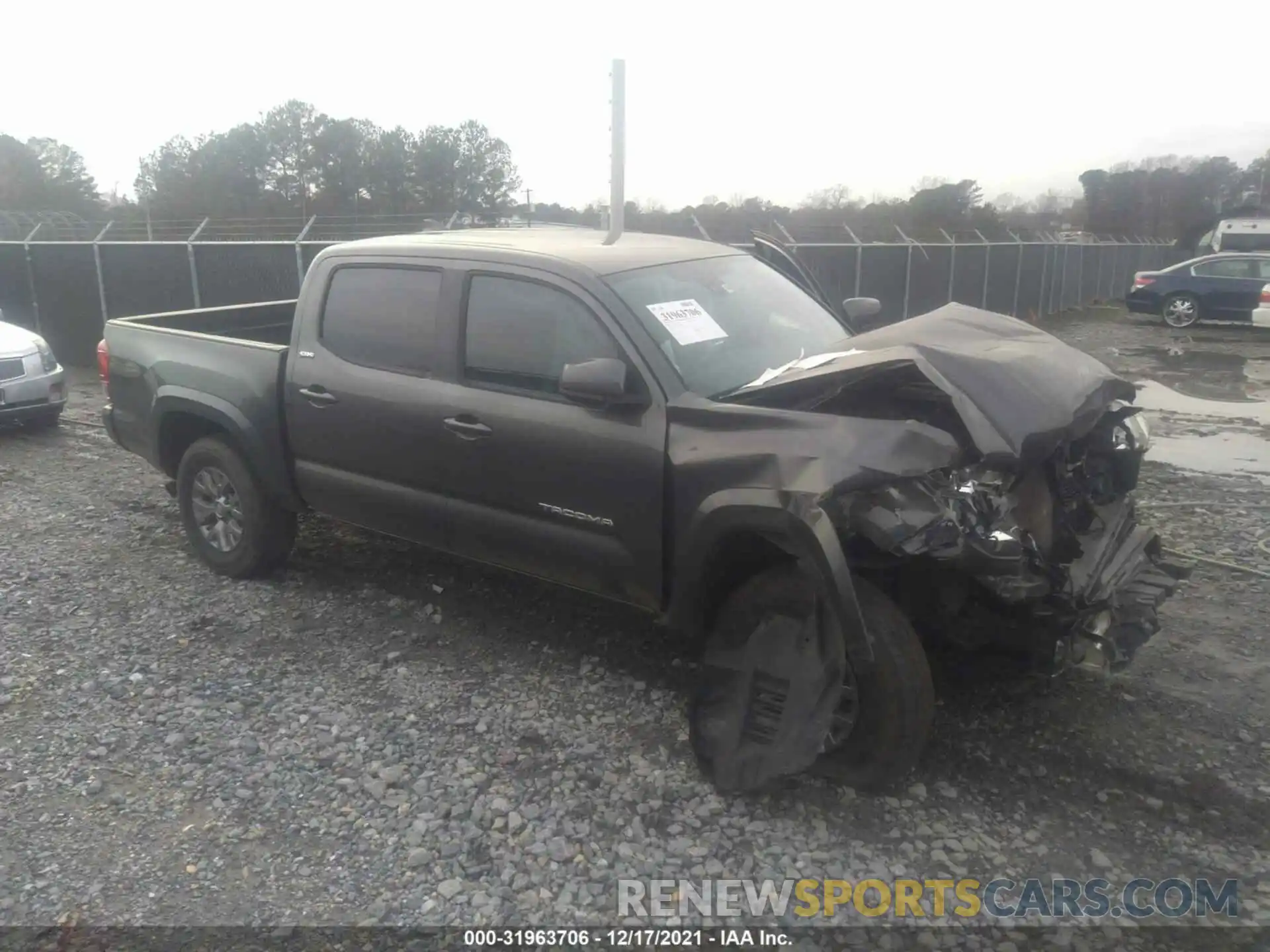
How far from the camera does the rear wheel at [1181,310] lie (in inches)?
733

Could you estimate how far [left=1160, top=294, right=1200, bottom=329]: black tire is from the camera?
18.6 metres

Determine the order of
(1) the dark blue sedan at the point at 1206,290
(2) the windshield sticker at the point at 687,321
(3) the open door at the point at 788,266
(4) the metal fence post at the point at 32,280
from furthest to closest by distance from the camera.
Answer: (1) the dark blue sedan at the point at 1206,290 < (4) the metal fence post at the point at 32,280 < (3) the open door at the point at 788,266 < (2) the windshield sticker at the point at 687,321

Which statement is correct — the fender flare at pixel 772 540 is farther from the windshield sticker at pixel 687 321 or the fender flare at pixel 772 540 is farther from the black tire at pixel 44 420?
the black tire at pixel 44 420

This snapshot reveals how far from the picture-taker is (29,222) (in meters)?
16.2

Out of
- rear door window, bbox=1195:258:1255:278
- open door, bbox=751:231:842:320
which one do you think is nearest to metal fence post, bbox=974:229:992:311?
rear door window, bbox=1195:258:1255:278

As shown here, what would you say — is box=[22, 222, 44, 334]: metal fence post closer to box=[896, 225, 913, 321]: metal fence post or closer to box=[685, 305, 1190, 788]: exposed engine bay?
box=[896, 225, 913, 321]: metal fence post

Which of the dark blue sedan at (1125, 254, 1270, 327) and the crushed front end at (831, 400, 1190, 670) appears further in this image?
the dark blue sedan at (1125, 254, 1270, 327)

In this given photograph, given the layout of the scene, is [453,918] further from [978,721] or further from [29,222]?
[29,222]

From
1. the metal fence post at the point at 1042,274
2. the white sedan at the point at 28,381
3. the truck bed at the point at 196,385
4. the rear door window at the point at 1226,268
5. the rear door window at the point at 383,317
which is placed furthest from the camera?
the metal fence post at the point at 1042,274

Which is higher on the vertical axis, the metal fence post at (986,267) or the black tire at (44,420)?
the metal fence post at (986,267)

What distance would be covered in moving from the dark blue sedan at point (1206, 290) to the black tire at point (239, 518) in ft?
60.0

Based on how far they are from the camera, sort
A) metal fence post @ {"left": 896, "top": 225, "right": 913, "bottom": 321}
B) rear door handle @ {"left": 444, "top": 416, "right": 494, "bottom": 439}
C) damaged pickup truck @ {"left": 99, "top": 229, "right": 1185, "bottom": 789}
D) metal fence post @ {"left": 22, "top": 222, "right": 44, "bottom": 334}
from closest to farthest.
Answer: damaged pickup truck @ {"left": 99, "top": 229, "right": 1185, "bottom": 789}
rear door handle @ {"left": 444, "top": 416, "right": 494, "bottom": 439}
metal fence post @ {"left": 22, "top": 222, "right": 44, "bottom": 334}
metal fence post @ {"left": 896, "top": 225, "right": 913, "bottom": 321}

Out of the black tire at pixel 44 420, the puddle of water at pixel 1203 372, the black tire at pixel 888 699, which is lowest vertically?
the black tire at pixel 44 420

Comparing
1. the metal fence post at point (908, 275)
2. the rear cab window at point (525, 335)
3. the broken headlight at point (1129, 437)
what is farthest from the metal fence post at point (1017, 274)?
the rear cab window at point (525, 335)
